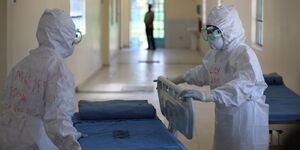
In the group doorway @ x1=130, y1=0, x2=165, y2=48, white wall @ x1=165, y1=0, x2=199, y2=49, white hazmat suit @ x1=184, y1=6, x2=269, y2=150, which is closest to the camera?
white hazmat suit @ x1=184, y1=6, x2=269, y2=150

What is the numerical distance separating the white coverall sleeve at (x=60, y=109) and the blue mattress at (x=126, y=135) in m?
0.31

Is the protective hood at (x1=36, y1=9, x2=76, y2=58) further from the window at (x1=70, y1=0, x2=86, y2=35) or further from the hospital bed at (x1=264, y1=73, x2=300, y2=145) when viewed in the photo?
the window at (x1=70, y1=0, x2=86, y2=35)

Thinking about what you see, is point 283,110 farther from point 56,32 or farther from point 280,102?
point 56,32

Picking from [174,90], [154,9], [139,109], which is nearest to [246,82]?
[174,90]

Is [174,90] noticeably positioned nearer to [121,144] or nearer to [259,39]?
[121,144]

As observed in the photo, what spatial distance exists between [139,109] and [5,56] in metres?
1.73

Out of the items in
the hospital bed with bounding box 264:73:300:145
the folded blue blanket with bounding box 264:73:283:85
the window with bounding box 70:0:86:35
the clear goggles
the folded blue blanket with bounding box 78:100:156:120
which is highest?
the window with bounding box 70:0:86:35

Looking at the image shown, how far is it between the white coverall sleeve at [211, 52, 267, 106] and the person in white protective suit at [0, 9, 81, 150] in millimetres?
1017

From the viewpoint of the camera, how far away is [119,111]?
3797 millimetres

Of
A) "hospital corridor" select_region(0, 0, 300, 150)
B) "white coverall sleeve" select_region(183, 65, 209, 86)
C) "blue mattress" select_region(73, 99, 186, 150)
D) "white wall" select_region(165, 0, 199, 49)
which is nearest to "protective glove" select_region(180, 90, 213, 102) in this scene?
"hospital corridor" select_region(0, 0, 300, 150)

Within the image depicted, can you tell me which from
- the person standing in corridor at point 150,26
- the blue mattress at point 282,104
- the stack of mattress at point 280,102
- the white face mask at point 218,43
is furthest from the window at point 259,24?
the person standing in corridor at point 150,26

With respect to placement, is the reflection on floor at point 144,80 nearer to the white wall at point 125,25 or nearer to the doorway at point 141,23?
the white wall at point 125,25

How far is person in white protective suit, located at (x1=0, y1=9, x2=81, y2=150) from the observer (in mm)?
2805

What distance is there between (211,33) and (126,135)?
1018mm
